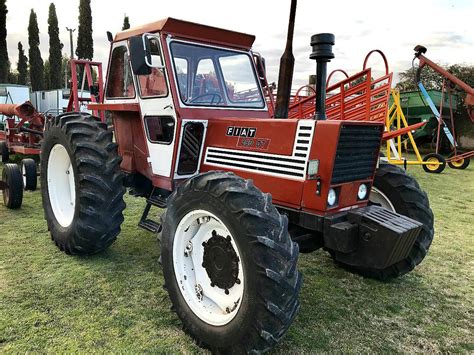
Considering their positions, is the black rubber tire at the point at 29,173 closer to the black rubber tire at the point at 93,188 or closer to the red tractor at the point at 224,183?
the red tractor at the point at 224,183

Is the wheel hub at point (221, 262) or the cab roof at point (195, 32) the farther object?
the cab roof at point (195, 32)

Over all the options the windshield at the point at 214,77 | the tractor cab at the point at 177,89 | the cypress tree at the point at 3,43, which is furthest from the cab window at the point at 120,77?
the cypress tree at the point at 3,43

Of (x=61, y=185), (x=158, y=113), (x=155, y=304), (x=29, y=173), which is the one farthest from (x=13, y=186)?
(x=155, y=304)

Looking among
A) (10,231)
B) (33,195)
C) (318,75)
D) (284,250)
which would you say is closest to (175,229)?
(284,250)

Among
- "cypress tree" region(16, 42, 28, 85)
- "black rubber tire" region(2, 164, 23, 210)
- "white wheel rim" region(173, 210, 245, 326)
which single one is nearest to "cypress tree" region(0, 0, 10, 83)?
"cypress tree" region(16, 42, 28, 85)

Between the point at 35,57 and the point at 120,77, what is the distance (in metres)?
44.2

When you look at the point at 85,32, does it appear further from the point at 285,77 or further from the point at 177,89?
the point at 285,77

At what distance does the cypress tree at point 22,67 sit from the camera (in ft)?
152

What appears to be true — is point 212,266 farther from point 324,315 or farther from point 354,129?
point 354,129

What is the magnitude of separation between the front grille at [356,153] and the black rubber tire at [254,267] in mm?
744

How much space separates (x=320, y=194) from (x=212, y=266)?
0.91 metres

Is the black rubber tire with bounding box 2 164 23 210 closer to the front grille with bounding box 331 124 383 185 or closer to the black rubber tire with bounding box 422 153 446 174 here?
the front grille with bounding box 331 124 383 185

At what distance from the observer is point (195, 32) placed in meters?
3.66

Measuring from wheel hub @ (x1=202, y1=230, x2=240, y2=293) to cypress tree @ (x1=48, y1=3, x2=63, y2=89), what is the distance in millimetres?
42321
